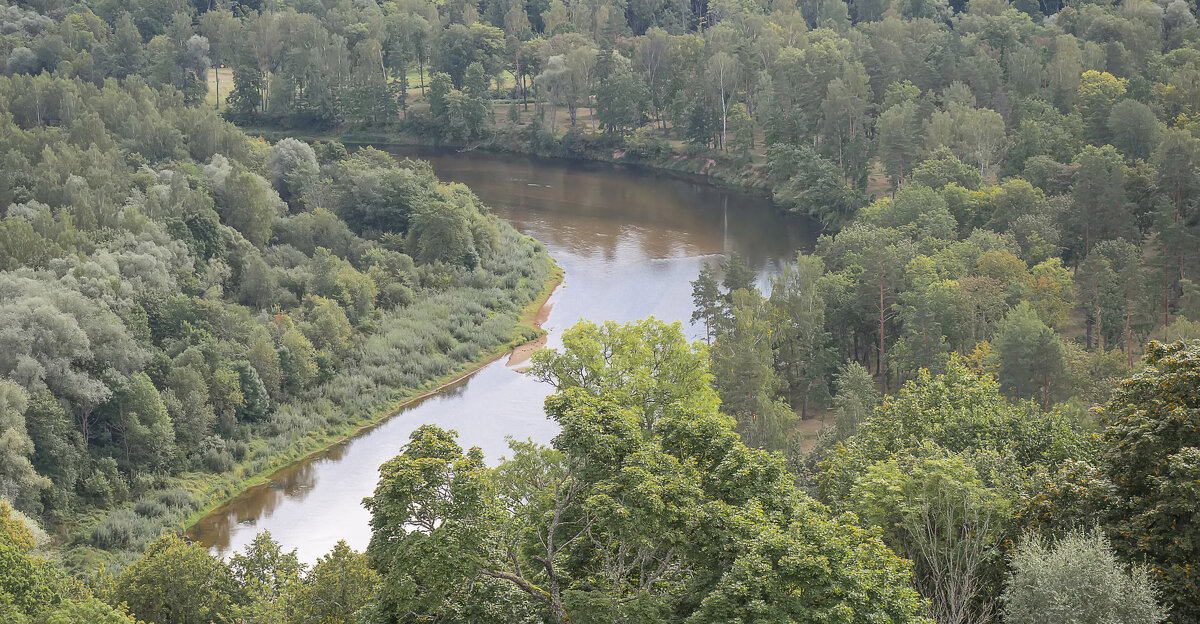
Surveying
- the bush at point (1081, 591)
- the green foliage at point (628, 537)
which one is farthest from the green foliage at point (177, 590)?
the bush at point (1081, 591)

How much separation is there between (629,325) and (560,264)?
44.0m

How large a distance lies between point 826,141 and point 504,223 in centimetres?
3075

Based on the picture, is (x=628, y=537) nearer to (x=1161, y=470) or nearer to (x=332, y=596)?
(x=332, y=596)

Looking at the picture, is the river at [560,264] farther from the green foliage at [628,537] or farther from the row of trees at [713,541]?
the green foliage at [628,537]

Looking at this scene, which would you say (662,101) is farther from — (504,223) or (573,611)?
(573,611)

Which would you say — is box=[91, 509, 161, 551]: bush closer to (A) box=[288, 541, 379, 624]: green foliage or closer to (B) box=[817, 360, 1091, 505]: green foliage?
(A) box=[288, 541, 379, 624]: green foliage

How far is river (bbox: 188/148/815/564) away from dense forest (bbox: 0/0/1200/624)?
194cm

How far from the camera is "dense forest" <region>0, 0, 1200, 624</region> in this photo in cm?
2305

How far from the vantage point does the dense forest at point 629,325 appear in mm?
23047

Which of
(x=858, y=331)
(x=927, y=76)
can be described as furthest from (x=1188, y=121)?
(x=858, y=331)

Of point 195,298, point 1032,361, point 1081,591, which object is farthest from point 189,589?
point 1032,361

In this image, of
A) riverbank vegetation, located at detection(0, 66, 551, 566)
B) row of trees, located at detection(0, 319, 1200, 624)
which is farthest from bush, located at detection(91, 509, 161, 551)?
row of trees, located at detection(0, 319, 1200, 624)

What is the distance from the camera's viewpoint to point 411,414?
183 feet

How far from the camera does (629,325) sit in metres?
35.8
